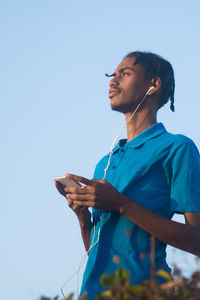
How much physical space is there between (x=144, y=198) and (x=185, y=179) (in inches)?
12.3

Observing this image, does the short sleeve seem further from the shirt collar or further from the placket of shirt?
the placket of shirt

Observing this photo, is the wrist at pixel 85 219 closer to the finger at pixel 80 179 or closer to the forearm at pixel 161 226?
the finger at pixel 80 179

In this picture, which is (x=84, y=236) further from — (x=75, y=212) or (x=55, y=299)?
(x=55, y=299)

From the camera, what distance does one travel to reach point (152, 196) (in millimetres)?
3660

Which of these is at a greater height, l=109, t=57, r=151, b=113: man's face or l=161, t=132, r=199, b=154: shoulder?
l=109, t=57, r=151, b=113: man's face

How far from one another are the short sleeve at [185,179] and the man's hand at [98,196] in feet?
1.35

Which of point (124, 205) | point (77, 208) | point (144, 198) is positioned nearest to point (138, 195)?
point (144, 198)

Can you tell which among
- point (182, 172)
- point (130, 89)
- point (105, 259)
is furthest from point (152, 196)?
point (130, 89)

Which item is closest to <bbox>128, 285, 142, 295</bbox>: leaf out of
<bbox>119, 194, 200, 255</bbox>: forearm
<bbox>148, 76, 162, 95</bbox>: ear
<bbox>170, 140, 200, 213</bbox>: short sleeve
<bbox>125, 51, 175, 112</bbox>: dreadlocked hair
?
<bbox>119, 194, 200, 255</bbox>: forearm

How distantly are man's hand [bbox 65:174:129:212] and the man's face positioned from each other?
105 centimetres

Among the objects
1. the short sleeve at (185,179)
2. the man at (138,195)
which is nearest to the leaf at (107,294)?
the man at (138,195)

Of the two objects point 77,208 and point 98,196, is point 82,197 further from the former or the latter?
point 77,208

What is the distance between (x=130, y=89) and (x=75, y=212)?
44.6 inches

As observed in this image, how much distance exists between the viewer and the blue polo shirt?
136 inches
